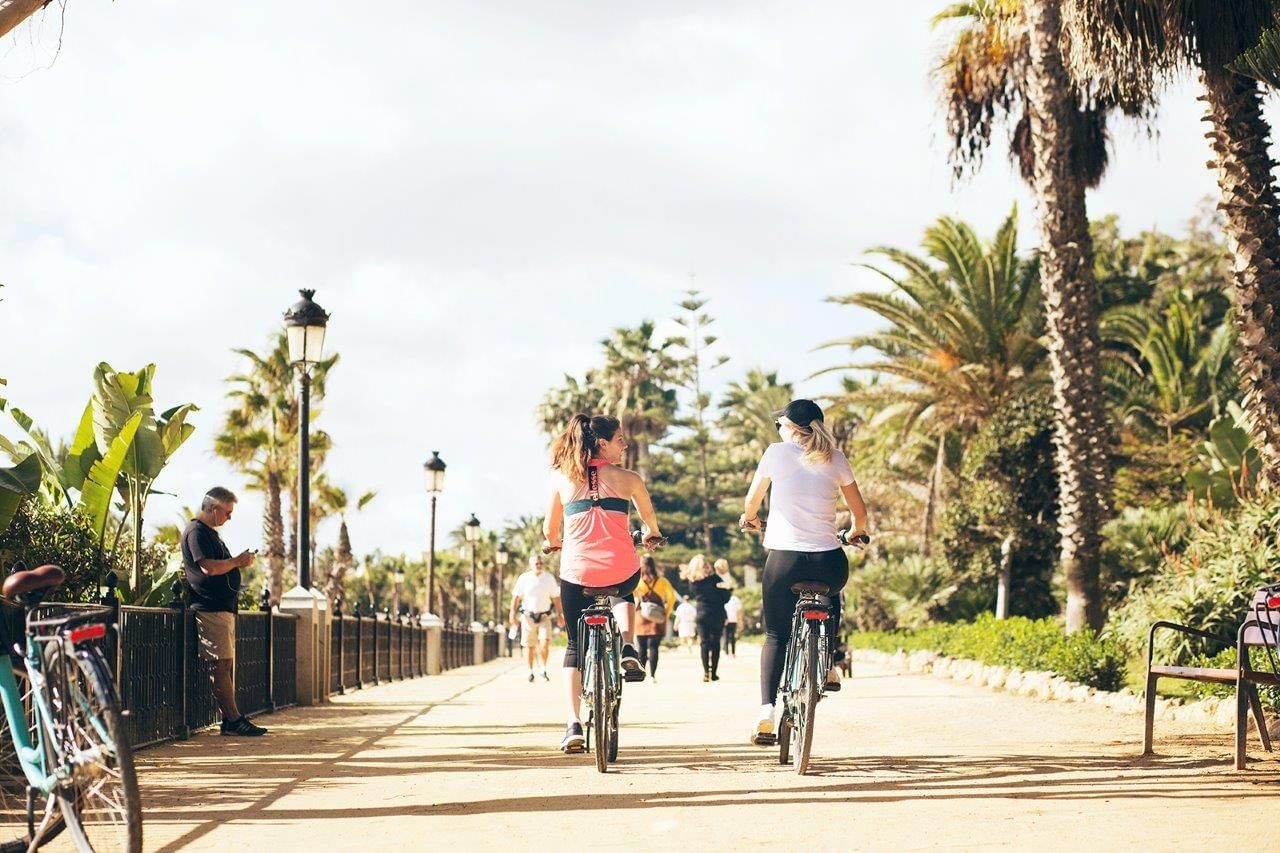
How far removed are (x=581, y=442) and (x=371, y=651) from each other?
48.3ft

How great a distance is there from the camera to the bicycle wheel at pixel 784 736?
902 centimetres

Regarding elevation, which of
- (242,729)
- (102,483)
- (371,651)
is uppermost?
(102,483)

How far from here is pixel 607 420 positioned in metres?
9.41

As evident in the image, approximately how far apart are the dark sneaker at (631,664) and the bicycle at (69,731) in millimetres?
4042

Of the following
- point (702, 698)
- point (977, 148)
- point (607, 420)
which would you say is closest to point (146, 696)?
point (607, 420)

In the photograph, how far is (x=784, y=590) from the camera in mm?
8852

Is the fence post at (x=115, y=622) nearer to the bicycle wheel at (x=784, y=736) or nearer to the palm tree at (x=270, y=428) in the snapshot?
the bicycle wheel at (x=784, y=736)

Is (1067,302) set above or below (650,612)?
above

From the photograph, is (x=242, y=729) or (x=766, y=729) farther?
(x=242, y=729)

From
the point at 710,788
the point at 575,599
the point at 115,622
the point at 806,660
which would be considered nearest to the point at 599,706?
the point at 575,599

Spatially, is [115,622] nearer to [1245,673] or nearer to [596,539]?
→ [596,539]

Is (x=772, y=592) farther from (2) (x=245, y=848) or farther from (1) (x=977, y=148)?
(1) (x=977, y=148)

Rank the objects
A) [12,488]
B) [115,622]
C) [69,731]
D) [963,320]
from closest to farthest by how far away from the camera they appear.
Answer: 1. [69,731]
2. [115,622]
3. [12,488]
4. [963,320]

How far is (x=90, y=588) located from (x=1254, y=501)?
1090 cm
